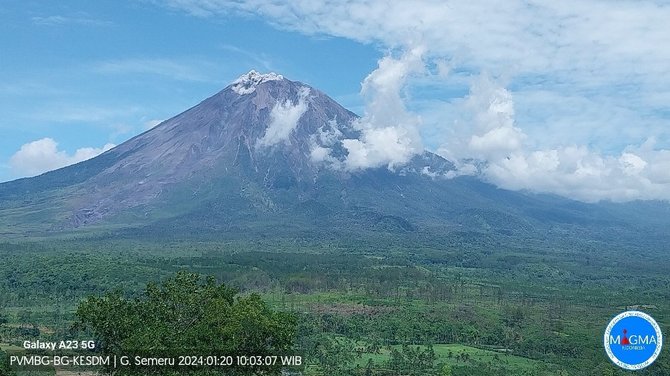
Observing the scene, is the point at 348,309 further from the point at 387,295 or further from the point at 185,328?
the point at 185,328

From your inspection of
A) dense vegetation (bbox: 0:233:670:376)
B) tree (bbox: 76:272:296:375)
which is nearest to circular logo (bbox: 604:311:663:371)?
tree (bbox: 76:272:296:375)

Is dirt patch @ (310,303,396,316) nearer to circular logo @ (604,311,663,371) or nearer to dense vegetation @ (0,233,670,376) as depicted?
dense vegetation @ (0,233,670,376)

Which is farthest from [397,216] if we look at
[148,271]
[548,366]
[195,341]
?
[195,341]

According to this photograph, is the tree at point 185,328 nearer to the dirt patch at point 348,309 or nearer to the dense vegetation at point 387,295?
the dense vegetation at point 387,295

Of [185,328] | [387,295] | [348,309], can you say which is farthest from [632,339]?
[387,295]

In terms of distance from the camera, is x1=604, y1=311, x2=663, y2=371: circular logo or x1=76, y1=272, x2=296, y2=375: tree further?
x1=76, y1=272, x2=296, y2=375: tree

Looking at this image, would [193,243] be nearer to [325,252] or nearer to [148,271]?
[325,252]

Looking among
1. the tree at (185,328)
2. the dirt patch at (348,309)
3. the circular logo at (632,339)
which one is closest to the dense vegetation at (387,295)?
the dirt patch at (348,309)
